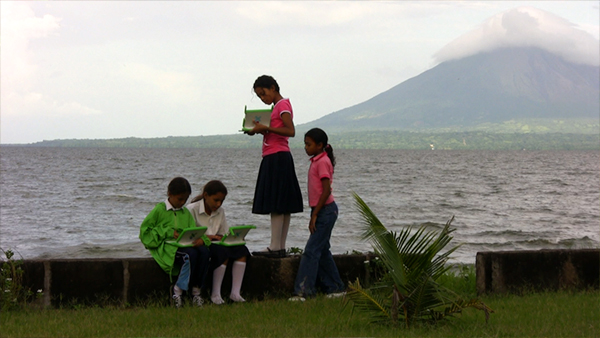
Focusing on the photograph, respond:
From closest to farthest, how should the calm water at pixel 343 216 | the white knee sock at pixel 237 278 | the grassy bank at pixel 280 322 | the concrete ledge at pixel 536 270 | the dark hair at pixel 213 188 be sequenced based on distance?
the grassy bank at pixel 280 322 < the dark hair at pixel 213 188 < the white knee sock at pixel 237 278 < the concrete ledge at pixel 536 270 < the calm water at pixel 343 216

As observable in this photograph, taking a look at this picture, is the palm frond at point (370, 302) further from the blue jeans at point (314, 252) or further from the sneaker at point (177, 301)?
the sneaker at point (177, 301)

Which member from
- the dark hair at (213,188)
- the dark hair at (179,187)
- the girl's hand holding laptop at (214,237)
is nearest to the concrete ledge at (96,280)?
the girl's hand holding laptop at (214,237)

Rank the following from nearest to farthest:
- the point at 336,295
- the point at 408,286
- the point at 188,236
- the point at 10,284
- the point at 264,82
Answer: the point at 408,286 → the point at 10,284 → the point at 188,236 → the point at 264,82 → the point at 336,295

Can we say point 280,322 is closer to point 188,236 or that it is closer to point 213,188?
point 188,236

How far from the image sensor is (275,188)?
654 centimetres

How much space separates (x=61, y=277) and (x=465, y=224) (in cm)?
1810

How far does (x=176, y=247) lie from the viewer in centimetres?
612

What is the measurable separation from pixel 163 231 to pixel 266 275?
1.14m

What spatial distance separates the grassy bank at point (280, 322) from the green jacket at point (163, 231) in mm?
398

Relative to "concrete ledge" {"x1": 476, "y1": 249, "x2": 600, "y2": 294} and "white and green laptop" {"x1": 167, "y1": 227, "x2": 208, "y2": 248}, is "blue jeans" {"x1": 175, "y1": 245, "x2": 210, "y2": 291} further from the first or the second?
"concrete ledge" {"x1": 476, "y1": 249, "x2": 600, "y2": 294}

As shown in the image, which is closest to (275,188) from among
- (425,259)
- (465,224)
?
(425,259)

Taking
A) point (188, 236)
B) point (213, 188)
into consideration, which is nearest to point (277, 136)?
point (213, 188)

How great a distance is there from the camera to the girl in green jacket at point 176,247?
20.1ft

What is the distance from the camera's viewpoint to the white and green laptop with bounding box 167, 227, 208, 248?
6031 mm
